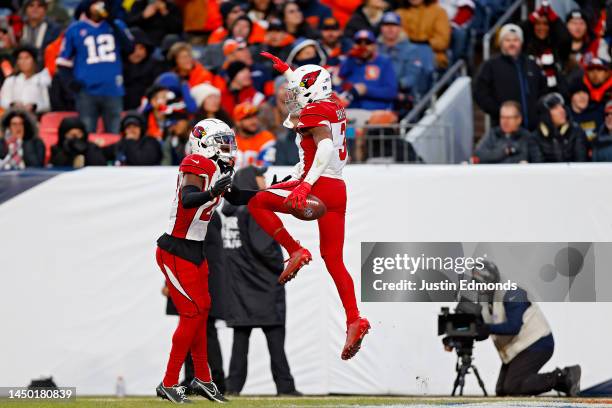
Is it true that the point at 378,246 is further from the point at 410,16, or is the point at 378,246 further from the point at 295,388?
the point at 410,16

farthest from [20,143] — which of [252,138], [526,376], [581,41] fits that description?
[581,41]

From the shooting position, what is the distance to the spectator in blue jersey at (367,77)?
15.7 m

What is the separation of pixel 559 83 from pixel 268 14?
13.8ft

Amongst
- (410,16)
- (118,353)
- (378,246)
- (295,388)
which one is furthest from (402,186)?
(410,16)

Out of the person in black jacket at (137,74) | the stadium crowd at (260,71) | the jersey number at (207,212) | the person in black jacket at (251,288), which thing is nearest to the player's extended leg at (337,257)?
the jersey number at (207,212)

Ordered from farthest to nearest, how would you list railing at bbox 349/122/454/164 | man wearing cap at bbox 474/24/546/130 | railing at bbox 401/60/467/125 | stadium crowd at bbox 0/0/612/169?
railing at bbox 401/60/467/125, man wearing cap at bbox 474/24/546/130, stadium crowd at bbox 0/0/612/169, railing at bbox 349/122/454/164

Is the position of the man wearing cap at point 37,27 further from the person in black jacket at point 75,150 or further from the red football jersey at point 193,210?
the red football jersey at point 193,210

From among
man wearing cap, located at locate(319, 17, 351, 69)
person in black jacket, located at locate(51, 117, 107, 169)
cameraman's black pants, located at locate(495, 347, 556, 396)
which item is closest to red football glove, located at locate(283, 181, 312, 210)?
cameraman's black pants, located at locate(495, 347, 556, 396)

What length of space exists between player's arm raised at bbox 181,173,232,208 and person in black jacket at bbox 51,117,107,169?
4.38m

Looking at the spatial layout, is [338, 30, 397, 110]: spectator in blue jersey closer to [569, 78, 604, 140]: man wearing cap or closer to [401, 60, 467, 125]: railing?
[401, 60, 467, 125]: railing

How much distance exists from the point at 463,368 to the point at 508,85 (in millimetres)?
4234

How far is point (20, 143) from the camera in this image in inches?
572

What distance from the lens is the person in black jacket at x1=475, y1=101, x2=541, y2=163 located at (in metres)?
13.8

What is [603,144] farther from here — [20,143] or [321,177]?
[20,143]
